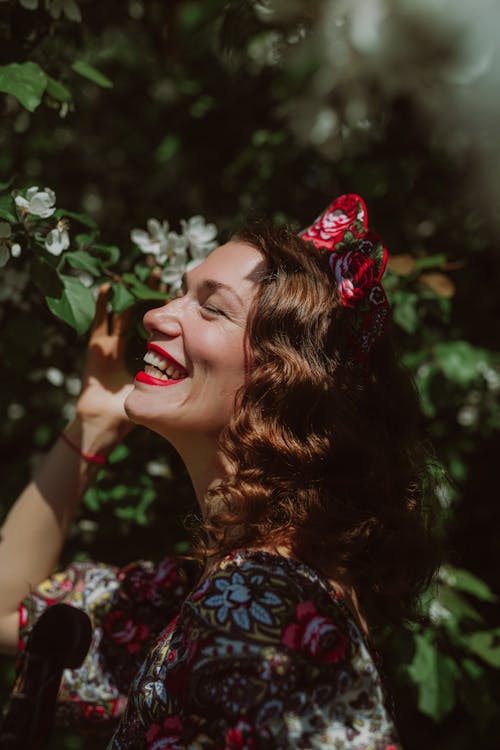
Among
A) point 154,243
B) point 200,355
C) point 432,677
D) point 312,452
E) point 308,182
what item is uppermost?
point 308,182

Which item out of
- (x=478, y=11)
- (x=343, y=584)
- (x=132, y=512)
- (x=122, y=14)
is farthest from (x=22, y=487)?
(x=478, y=11)

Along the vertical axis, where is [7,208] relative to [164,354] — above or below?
above

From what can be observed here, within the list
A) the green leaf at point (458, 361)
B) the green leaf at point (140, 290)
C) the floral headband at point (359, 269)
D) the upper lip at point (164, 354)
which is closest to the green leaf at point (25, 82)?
the green leaf at point (140, 290)

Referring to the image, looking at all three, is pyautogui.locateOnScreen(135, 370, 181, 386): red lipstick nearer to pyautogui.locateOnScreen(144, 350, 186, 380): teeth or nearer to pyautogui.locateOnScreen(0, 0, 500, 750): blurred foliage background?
pyautogui.locateOnScreen(144, 350, 186, 380): teeth

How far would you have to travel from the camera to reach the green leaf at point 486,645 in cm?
235

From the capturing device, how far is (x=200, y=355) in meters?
1.65

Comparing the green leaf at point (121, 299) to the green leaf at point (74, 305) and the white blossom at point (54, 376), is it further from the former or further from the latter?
the white blossom at point (54, 376)

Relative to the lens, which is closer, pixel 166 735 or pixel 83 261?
pixel 166 735

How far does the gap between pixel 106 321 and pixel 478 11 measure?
1569 millimetres

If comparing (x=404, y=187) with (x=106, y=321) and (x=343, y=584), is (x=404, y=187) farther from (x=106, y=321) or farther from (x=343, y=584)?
(x=343, y=584)

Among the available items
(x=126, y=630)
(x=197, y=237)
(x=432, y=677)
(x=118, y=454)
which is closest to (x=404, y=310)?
(x=197, y=237)

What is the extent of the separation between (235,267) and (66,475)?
70cm

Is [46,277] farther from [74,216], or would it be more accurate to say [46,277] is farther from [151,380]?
[151,380]

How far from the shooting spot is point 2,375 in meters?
2.37
